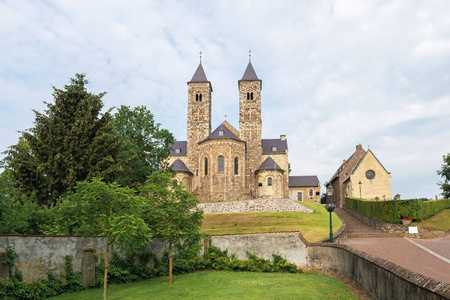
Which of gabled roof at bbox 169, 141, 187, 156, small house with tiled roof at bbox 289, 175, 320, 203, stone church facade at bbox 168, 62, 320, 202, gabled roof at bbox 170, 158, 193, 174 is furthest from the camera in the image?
small house with tiled roof at bbox 289, 175, 320, 203

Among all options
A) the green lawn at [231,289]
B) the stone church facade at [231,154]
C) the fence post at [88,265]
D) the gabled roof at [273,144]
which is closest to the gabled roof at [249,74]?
the stone church facade at [231,154]

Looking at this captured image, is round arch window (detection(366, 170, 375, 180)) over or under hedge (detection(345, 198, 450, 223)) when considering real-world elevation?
over

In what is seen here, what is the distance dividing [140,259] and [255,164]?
40.0m

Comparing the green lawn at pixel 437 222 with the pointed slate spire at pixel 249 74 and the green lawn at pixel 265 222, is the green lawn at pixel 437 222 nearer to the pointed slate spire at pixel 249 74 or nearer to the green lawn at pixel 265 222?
the green lawn at pixel 265 222

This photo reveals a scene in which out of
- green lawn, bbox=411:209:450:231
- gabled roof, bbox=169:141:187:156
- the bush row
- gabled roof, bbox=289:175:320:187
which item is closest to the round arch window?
green lawn, bbox=411:209:450:231

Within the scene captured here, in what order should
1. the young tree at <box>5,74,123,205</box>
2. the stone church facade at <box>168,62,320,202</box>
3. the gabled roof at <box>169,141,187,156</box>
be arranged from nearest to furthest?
the young tree at <box>5,74,123,205</box>
the stone church facade at <box>168,62,320,202</box>
the gabled roof at <box>169,141,187,156</box>

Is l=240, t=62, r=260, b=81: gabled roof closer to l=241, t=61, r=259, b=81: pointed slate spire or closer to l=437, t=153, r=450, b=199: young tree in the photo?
l=241, t=61, r=259, b=81: pointed slate spire

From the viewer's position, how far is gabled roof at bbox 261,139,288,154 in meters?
60.7

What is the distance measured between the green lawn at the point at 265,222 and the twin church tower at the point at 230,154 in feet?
38.4

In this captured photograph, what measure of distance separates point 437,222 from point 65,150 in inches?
1225

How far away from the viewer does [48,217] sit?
20031mm

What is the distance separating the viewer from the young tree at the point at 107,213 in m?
12.8

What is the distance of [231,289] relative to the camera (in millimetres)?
14336

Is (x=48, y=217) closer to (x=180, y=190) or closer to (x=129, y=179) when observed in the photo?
(x=180, y=190)
